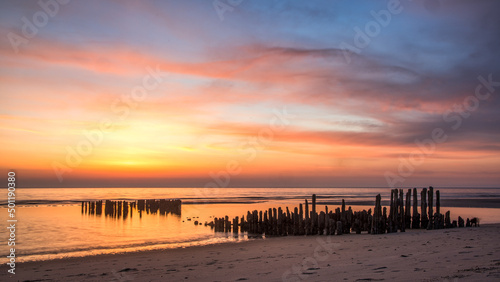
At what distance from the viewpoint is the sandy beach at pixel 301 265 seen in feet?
25.0

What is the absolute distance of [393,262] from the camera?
888 centimetres

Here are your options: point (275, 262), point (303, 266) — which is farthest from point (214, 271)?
point (303, 266)

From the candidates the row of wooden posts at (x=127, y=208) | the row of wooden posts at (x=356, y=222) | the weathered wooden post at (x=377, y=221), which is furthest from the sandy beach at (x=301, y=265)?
the row of wooden posts at (x=127, y=208)

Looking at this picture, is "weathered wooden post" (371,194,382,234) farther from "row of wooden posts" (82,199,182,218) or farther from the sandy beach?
"row of wooden posts" (82,199,182,218)

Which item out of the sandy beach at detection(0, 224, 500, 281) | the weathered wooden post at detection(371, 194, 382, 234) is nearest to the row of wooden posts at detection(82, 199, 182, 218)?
the sandy beach at detection(0, 224, 500, 281)

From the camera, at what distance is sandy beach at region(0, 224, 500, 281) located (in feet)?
25.0

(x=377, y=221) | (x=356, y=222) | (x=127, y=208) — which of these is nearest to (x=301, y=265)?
(x=377, y=221)

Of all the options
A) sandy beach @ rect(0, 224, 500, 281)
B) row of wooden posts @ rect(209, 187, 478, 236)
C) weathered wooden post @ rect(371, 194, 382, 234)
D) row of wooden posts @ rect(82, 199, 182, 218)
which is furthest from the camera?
row of wooden posts @ rect(82, 199, 182, 218)

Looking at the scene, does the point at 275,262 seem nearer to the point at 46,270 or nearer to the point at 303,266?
the point at 303,266

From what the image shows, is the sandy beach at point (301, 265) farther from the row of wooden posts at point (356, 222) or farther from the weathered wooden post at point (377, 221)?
the row of wooden posts at point (356, 222)

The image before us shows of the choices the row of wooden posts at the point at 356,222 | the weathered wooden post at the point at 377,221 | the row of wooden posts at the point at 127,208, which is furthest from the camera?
the row of wooden posts at the point at 127,208

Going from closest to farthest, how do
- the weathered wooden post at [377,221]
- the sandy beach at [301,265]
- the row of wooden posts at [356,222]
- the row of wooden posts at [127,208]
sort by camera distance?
the sandy beach at [301,265] < the weathered wooden post at [377,221] < the row of wooden posts at [356,222] < the row of wooden posts at [127,208]

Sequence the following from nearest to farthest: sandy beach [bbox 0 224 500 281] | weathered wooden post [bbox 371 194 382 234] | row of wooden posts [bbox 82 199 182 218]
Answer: sandy beach [bbox 0 224 500 281], weathered wooden post [bbox 371 194 382 234], row of wooden posts [bbox 82 199 182 218]

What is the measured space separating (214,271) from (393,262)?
4562 millimetres
